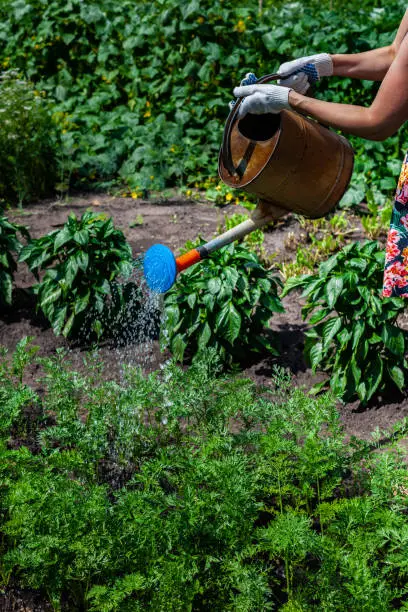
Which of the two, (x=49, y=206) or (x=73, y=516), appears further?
(x=49, y=206)

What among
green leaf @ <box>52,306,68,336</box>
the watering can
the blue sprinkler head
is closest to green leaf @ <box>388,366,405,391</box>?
the watering can

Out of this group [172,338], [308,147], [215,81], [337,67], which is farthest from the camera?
[215,81]

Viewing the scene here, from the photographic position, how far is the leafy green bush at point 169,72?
18.7 feet

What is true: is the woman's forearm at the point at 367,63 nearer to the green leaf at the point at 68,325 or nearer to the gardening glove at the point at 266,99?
the gardening glove at the point at 266,99

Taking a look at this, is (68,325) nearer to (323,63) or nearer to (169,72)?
(323,63)

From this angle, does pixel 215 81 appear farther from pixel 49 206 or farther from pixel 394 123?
pixel 394 123

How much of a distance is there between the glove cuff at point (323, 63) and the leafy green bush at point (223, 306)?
1.08 metres

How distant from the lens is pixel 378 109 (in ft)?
7.90

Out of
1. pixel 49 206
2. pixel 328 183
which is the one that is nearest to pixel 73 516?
pixel 328 183

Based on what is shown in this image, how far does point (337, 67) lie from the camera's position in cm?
301

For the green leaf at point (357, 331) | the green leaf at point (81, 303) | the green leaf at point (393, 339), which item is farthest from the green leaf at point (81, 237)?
the green leaf at point (393, 339)

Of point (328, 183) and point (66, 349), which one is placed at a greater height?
point (328, 183)

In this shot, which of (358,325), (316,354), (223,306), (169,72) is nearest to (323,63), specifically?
(358,325)

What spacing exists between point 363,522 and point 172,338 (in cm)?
173
